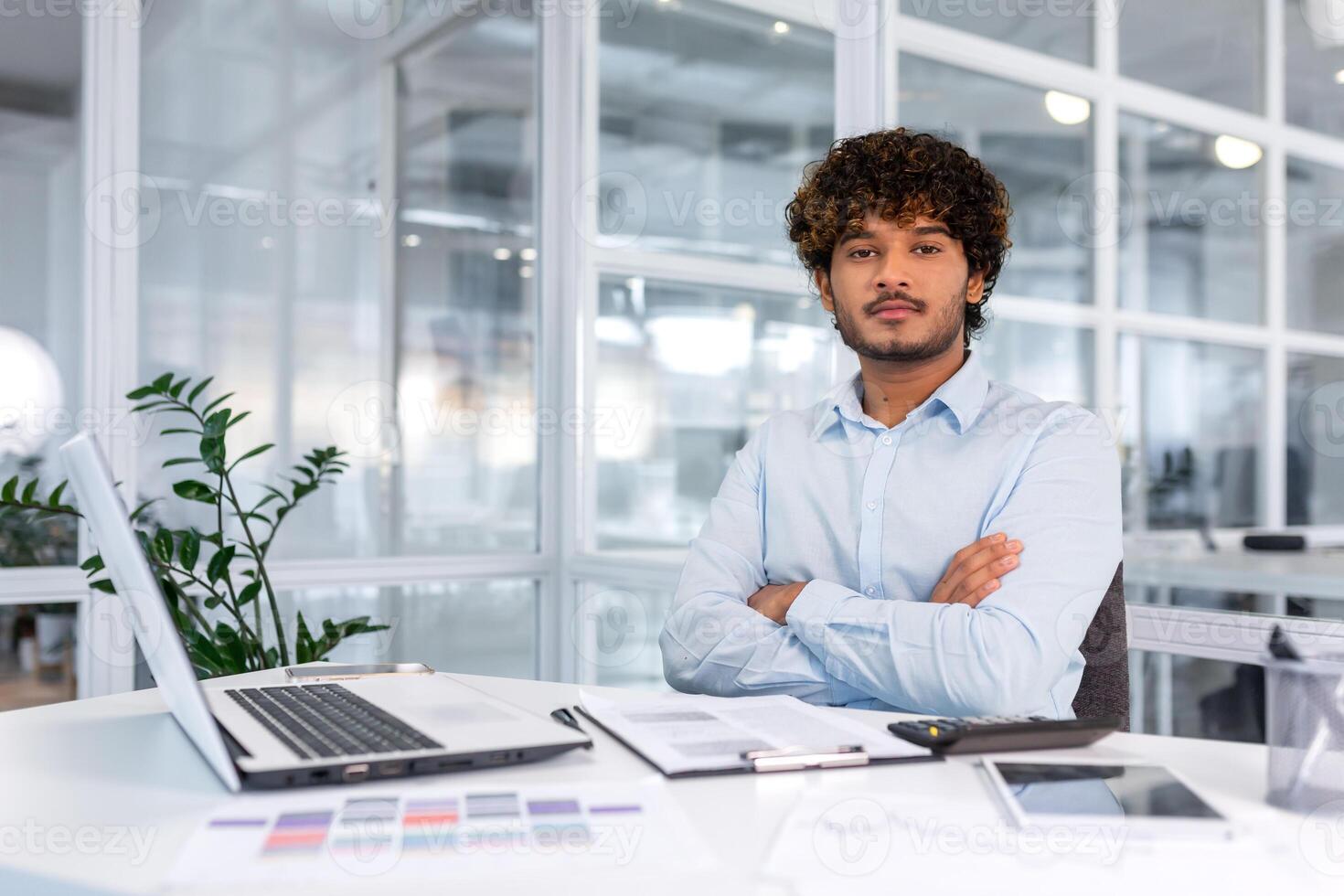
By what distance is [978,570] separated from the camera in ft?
4.91

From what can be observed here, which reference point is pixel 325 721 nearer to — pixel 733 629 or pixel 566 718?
pixel 566 718

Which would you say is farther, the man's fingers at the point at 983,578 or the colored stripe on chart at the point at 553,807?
the man's fingers at the point at 983,578

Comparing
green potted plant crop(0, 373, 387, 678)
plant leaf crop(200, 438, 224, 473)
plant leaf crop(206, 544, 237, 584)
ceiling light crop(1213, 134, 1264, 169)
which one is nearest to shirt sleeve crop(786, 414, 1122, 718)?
ceiling light crop(1213, 134, 1264, 169)

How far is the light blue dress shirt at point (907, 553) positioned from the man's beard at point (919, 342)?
75 millimetres

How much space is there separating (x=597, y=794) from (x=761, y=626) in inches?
28.0

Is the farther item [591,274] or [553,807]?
[591,274]

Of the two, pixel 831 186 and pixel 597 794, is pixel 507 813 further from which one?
pixel 831 186

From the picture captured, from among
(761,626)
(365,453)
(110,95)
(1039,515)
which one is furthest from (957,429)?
(110,95)

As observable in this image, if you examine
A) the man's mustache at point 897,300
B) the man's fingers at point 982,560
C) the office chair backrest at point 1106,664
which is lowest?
the office chair backrest at point 1106,664

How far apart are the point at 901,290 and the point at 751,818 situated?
115 cm

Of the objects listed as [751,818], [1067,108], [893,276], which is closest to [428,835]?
[751,818]

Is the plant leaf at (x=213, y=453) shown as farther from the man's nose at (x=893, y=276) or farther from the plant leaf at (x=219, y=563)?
the man's nose at (x=893, y=276)

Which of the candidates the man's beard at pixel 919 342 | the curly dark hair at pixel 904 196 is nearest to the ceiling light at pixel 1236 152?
the curly dark hair at pixel 904 196

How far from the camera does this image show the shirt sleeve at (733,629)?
1.55m
